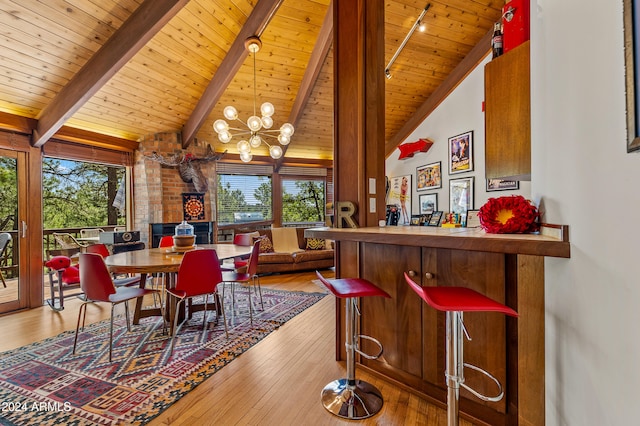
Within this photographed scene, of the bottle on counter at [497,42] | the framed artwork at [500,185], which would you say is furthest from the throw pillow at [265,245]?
the bottle on counter at [497,42]

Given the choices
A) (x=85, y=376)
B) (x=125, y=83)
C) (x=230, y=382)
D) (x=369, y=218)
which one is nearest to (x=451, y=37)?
(x=369, y=218)

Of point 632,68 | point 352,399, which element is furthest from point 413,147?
point 632,68

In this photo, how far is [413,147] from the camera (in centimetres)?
533

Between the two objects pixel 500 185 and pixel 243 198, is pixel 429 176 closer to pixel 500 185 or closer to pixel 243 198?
pixel 500 185

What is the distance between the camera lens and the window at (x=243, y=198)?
6262 millimetres

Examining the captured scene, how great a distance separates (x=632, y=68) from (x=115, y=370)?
326 cm

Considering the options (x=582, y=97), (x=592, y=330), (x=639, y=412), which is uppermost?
(x=582, y=97)

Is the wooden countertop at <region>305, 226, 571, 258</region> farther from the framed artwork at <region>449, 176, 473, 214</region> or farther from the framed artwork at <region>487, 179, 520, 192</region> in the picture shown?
the framed artwork at <region>449, 176, 473, 214</region>

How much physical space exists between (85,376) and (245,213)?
175 inches

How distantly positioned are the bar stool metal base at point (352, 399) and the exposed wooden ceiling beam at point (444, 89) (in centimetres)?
453

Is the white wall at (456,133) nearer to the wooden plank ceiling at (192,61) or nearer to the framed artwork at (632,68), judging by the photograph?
the wooden plank ceiling at (192,61)

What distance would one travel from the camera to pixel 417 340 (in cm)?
191

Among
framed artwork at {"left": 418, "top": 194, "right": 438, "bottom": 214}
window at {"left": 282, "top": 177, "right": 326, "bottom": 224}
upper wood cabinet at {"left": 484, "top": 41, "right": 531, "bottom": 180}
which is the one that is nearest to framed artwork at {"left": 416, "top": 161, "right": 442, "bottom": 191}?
framed artwork at {"left": 418, "top": 194, "right": 438, "bottom": 214}

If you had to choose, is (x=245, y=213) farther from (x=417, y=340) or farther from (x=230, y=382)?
(x=417, y=340)
